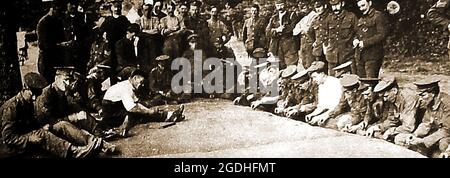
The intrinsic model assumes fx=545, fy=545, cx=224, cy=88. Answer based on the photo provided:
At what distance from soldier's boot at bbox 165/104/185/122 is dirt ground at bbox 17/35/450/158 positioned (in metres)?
0.06

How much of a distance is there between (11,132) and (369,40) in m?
4.06

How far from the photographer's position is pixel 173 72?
6102 millimetres

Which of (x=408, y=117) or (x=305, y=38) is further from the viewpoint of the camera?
(x=305, y=38)

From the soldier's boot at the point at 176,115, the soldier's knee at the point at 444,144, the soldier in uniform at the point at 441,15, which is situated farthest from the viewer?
the soldier's boot at the point at 176,115

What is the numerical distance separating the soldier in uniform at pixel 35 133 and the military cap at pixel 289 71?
2.05 m

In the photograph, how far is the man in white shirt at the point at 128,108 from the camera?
20.0ft

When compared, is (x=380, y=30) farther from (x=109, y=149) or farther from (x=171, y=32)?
(x=109, y=149)

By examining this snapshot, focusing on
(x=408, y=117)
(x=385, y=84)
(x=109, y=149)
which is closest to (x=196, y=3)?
(x=109, y=149)

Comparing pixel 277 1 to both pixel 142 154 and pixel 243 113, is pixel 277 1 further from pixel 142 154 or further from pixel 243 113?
pixel 142 154

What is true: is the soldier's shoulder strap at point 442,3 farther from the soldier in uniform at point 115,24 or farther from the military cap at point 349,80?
the soldier in uniform at point 115,24

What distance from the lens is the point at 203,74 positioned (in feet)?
19.9

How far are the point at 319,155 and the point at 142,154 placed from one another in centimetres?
192

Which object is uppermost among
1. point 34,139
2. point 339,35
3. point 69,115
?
point 339,35

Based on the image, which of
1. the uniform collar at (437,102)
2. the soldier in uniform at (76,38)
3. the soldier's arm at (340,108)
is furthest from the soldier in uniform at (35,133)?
the uniform collar at (437,102)
